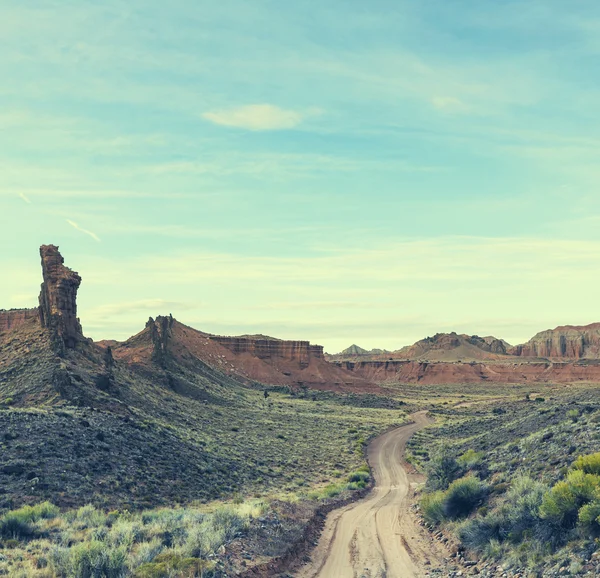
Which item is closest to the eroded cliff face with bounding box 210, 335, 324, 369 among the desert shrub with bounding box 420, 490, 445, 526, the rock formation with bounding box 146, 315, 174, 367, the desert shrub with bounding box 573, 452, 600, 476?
the rock formation with bounding box 146, 315, 174, 367

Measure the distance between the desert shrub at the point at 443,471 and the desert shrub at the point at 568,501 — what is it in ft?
39.3

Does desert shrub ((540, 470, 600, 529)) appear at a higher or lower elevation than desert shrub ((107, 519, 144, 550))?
higher

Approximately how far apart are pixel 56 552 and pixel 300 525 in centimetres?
1033

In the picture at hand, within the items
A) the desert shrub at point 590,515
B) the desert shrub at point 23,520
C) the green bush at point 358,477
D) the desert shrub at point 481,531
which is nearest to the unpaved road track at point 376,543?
the desert shrub at point 481,531

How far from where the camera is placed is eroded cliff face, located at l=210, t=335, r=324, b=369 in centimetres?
14875

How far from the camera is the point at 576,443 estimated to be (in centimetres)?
2491

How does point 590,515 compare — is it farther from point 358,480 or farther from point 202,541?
point 358,480

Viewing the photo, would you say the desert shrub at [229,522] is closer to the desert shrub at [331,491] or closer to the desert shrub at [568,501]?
the desert shrub at [568,501]

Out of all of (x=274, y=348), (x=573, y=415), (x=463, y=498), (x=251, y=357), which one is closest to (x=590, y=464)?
(x=463, y=498)

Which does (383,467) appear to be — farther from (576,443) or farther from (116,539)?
(116,539)

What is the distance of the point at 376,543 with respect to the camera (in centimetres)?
2292

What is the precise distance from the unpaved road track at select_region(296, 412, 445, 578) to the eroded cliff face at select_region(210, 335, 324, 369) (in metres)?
114

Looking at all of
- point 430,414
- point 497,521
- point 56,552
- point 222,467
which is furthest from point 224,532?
point 430,414

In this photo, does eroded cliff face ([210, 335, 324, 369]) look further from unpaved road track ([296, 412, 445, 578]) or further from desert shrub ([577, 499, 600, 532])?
desert shrub ([577, 499, 600, 532])
